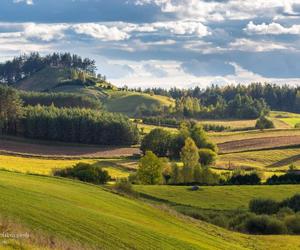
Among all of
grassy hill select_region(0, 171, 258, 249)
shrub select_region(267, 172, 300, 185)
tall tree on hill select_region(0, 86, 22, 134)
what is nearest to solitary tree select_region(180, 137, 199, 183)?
shrub select_region(267, 172, 300, 185)

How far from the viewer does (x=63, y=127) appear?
148250 millimetres

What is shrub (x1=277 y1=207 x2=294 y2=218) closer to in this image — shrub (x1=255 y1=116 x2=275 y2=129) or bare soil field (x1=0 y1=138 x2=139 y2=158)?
bare soil field (x1=0 y1=138 x2=139 y2=158)

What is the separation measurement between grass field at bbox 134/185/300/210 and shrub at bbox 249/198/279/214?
2257mm

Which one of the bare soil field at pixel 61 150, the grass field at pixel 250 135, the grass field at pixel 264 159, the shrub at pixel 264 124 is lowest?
the grass field at pixel 264 159

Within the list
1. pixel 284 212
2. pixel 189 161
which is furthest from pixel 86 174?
pixel 284 212

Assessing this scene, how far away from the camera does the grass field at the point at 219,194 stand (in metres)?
62.2

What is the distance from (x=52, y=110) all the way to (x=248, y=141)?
55.0m

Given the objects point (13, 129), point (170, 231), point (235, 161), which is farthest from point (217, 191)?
point (13, 129)

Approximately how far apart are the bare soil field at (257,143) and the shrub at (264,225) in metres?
85.1

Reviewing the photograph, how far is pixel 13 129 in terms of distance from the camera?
149m

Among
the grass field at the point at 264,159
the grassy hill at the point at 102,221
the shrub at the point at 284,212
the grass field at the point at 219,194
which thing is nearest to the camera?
the grassy hill at the point at 102,221

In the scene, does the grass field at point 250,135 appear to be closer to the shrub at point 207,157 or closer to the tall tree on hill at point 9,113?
the shrub at point 207,157

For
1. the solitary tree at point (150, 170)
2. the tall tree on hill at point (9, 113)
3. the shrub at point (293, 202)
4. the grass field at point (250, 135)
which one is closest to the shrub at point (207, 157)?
the solitary tree at point (150, 170)

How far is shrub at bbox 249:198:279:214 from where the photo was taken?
58.2 m
